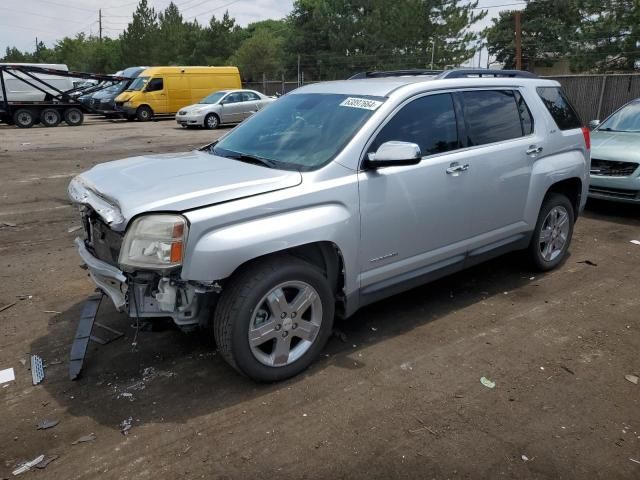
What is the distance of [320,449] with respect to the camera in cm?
289

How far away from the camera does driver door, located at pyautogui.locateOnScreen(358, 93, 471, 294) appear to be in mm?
3729

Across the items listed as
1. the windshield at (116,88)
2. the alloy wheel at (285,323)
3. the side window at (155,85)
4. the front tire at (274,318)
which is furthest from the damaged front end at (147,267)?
the windshield at (116,88)

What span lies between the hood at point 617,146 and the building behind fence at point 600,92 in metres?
9.51

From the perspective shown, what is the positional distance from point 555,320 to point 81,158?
39.9 ft

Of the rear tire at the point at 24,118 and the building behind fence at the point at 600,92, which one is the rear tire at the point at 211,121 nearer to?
the building behind fence at the point at 600,92

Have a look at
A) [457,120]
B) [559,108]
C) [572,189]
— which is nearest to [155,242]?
[457,120]

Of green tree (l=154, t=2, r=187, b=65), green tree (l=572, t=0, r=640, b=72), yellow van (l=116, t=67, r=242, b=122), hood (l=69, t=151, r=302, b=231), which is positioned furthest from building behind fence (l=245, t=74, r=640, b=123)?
green tree (l=154, t=2, r=187, b=65)

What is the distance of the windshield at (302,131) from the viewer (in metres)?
3.75

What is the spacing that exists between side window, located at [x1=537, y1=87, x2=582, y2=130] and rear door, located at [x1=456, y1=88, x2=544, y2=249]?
39 centimetres

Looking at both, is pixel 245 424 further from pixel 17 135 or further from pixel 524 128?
pixel 17 135

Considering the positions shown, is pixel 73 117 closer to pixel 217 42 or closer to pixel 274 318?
pixel 274 318

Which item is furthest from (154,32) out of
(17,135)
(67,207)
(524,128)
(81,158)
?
(524,128)

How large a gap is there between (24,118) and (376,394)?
23.1m

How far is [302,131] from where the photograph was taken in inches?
160
